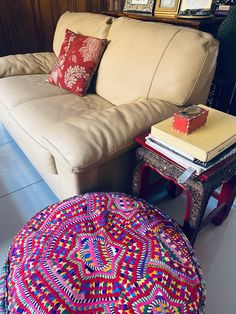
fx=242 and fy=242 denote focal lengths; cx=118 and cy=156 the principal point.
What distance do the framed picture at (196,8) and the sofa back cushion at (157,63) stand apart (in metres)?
0.23

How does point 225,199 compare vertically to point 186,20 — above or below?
below

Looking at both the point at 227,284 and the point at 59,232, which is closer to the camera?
the point at 59,232

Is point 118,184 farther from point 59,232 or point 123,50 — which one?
point 123,50

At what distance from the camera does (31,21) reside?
Result: 7.98 ft

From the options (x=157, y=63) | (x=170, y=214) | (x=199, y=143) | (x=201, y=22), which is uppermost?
(x=201, y=22)

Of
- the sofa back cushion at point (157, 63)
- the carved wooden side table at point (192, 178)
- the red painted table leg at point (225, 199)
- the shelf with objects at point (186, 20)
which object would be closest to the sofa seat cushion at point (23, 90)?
the sofa back cushion at point (157, 63)

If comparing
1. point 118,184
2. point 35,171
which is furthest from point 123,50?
point 35,171

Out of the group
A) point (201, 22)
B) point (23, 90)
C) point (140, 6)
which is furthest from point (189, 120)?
point (140, 6)

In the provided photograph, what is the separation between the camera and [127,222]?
85cm

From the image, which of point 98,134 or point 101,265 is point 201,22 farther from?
point 101,265

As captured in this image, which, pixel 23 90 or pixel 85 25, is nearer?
pixel 23 90

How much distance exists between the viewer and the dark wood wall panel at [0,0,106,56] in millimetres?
2316

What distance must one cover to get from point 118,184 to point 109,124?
34cm

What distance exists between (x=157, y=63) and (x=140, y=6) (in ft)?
2.60
